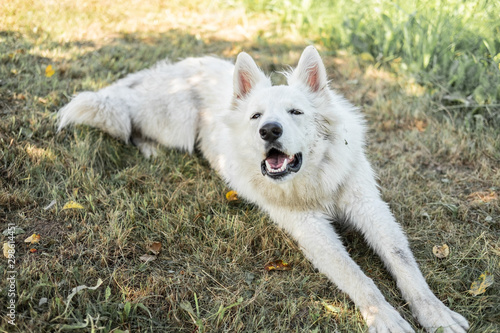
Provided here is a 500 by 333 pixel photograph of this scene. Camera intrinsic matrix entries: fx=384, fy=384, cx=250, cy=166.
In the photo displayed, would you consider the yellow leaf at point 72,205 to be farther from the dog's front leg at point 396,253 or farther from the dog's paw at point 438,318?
the dog's paw at point 438,318

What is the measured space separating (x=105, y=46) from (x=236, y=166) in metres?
3.62

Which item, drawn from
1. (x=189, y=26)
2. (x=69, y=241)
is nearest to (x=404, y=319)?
(x=69, y=241)

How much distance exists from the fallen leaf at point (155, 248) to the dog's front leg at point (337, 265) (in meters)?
0.87

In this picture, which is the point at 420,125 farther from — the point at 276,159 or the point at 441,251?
the point at 276,159

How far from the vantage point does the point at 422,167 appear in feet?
12.2

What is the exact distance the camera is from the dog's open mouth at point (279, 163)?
2580 mm

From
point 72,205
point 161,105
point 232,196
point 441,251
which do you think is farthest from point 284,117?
point 161,105

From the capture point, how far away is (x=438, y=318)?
2.13 metres

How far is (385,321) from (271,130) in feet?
4.22

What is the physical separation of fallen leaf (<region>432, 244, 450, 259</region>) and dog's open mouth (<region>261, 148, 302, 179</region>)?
1.13 meters

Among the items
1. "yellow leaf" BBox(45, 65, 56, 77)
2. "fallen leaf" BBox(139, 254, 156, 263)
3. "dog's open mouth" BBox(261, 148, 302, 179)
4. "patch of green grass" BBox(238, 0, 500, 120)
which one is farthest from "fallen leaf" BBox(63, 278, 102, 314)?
"patch of green grass" BBox(238, 0, 500, 120)

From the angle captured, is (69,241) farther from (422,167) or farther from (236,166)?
(422,167)

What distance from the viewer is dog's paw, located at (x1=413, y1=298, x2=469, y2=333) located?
2.09 m

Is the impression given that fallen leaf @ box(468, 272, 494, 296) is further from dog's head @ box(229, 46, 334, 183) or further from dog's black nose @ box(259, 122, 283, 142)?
dog's black nose @ box(259, 122, 283, 142)
